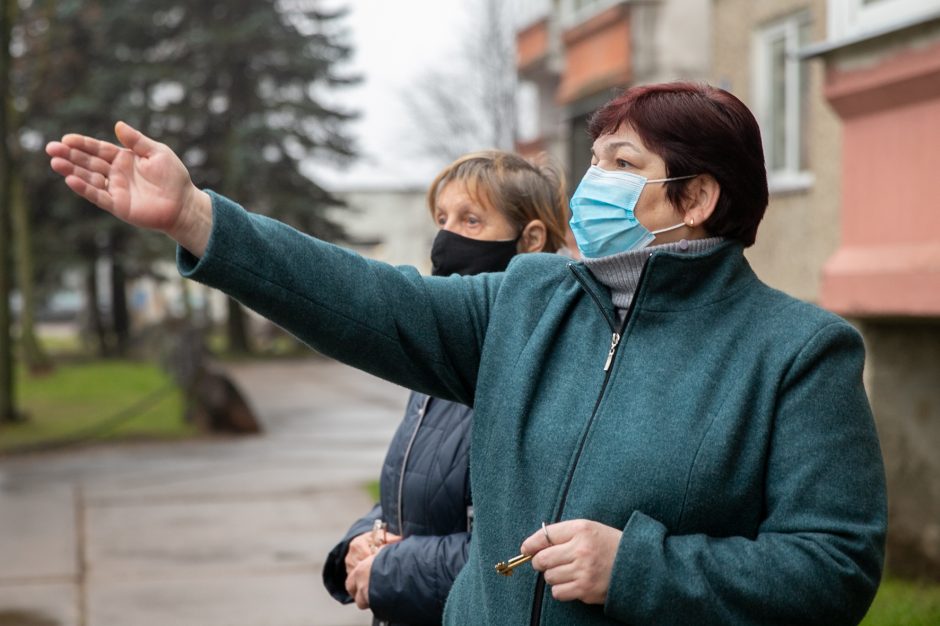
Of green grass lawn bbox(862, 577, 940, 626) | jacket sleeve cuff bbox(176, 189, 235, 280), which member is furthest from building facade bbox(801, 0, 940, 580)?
jacket sleeve cuff bbox(176, 189, 235, 280)

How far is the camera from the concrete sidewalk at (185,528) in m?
6.59

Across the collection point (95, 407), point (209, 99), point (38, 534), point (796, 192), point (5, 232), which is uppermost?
point (209, 99)

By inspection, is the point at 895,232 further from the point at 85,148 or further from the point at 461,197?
the point at 85,148

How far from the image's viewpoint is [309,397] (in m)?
19.1

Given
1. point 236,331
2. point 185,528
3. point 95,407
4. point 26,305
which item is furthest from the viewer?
point 236,331

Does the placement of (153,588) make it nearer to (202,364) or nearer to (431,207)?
(431,207)

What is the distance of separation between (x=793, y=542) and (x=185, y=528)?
6.98 metres

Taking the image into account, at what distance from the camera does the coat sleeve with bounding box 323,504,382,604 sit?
340cm

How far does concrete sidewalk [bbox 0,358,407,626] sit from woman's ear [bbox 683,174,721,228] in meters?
4.42

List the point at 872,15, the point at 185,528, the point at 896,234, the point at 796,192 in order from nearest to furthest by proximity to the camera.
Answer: the point at 896,234 < the point at 872,15 < the point at 185,528 < the point at 796,192

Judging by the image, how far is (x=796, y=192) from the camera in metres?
12.5

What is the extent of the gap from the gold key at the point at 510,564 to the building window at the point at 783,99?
1056cm

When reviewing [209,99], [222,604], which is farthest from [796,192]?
[209,99]

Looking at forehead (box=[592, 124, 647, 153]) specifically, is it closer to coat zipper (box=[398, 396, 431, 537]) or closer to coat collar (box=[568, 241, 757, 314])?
coat collar (box=[568, 241, 757, 314])
